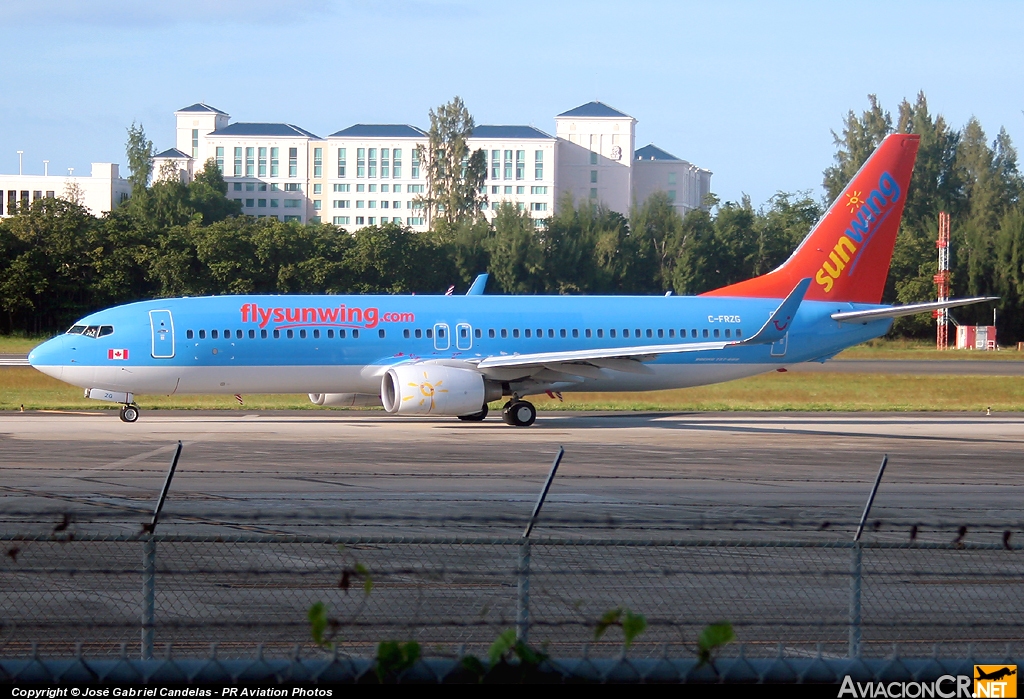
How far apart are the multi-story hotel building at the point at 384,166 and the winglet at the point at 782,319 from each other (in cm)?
12716

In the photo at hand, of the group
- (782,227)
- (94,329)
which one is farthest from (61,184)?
(94,329)

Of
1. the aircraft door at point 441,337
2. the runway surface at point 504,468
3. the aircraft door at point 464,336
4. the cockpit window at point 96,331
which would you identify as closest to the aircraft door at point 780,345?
the runway surface at point 504,468

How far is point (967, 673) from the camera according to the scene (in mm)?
5371

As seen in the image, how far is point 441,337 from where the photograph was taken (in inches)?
1243

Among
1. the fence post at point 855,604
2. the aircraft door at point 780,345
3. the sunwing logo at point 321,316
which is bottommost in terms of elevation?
the fence post at point 855,604

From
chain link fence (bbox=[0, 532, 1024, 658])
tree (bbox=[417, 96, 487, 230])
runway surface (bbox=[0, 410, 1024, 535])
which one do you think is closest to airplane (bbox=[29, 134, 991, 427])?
runway surface (bbox=[0, 410, 1024, 535])

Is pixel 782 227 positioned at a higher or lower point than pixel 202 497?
higher

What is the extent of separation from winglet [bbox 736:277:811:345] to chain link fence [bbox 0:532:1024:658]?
16.2 metres

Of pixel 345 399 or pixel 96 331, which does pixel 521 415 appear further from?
pixel 96 331

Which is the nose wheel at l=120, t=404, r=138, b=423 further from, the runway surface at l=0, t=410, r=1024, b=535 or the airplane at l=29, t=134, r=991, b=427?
Answer: the runway surface at l=0, t=410, r=1024, b=535

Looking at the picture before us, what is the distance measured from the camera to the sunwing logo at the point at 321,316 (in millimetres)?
30250

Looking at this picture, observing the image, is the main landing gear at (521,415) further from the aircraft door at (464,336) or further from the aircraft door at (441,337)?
the aircraft door at (441,337)

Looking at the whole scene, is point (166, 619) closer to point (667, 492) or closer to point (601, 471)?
point (667, 492)

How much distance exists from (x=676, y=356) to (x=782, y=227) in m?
75.2
